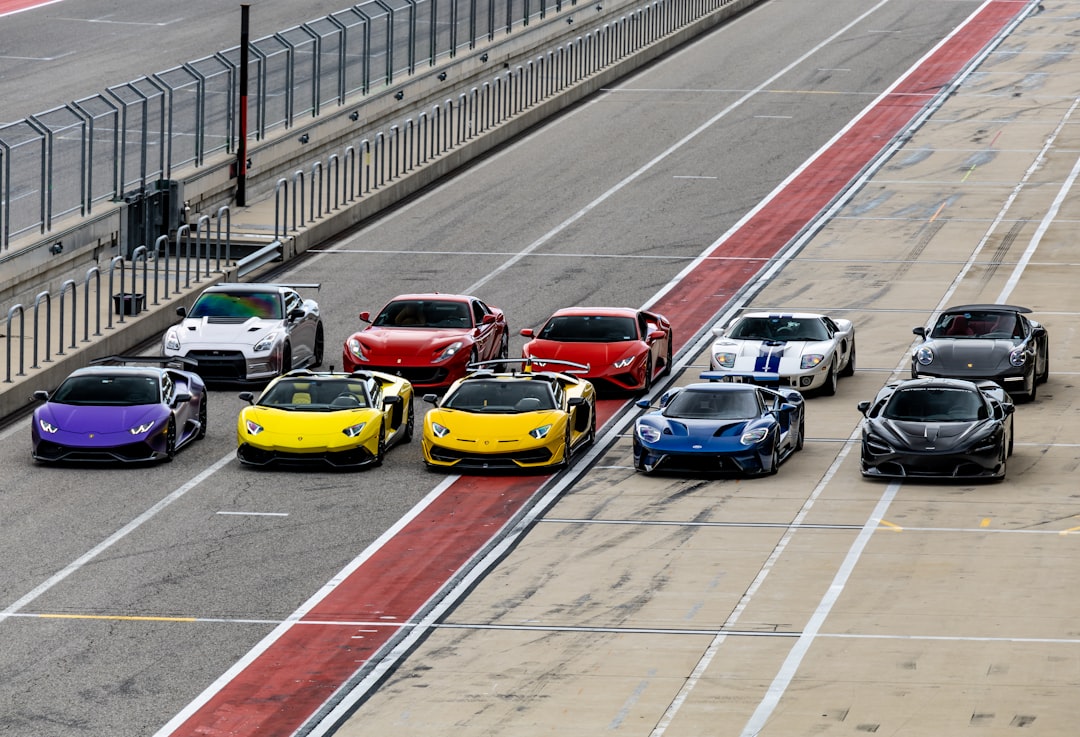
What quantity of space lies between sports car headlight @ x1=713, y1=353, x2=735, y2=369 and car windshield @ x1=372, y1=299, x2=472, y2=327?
402cm

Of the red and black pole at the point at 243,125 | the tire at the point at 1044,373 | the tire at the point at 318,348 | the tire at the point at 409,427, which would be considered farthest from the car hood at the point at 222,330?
the tire at the point at 1044,373

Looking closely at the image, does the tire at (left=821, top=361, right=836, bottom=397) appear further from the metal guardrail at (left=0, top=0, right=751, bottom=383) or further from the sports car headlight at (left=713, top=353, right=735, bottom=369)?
→ the metal guardrail at (left=0, top=0, right=751, bottom=383)

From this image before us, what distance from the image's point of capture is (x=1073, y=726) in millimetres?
16156

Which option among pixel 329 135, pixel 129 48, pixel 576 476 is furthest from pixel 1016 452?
pixel 129 48

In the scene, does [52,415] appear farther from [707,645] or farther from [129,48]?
[129,48]

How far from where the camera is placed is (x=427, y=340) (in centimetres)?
3111

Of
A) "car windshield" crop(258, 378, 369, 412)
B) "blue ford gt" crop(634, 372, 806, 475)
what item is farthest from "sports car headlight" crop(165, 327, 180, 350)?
"blue ford gt" crop(634, 372, 806, 475)

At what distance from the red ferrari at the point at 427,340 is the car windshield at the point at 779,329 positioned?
3973 mm

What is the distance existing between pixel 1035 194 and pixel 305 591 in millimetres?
30830

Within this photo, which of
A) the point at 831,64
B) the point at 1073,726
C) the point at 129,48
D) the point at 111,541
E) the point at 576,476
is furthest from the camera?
the point at 831,64

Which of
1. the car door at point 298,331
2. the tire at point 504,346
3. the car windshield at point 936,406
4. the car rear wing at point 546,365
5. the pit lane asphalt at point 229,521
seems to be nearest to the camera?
the pit lane asphalt at point 229,521

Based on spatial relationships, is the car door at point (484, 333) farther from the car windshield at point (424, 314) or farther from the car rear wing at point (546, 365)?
the car rear wing at point (546, 365)

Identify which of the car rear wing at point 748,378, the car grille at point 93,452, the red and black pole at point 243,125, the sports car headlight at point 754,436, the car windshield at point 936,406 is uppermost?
the red and black pole at point 243,125

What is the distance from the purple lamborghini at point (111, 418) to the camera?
26.1 meters
